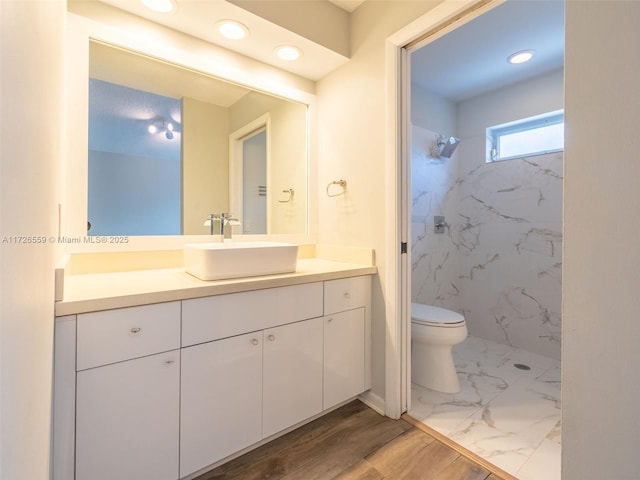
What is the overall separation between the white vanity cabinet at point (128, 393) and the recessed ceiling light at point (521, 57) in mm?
2815

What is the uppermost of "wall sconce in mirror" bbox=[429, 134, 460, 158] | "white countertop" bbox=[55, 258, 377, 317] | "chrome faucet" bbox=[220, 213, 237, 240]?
"wall sconce in mirror" bbox=[429, 134, 460, 158]

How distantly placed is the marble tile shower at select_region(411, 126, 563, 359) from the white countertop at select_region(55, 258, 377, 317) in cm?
153

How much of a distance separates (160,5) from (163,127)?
552 mm

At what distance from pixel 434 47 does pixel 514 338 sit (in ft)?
8.18

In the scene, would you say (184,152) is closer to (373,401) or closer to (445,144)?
(373,401)

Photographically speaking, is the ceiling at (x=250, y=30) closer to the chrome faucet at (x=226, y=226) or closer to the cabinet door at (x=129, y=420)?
the chrome faucet at (x=226, y=226)

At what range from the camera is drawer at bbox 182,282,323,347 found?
1.14 meters

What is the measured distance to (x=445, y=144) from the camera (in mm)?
2785

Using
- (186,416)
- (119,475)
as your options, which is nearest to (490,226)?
(186,416)

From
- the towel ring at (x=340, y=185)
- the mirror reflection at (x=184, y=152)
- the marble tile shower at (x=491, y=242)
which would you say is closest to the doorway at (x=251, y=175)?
the mirror reflection at (x=184, y=152)

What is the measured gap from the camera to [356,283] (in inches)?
66.5

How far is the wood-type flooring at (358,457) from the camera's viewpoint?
49.6 inches

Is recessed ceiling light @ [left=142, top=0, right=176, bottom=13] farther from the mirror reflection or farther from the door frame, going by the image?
the door frame

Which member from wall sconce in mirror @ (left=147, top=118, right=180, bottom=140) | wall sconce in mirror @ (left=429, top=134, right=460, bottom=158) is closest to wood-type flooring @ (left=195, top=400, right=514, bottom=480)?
wall sconce in mirror @ (left=147, top=118, right=180, bottom=140)
